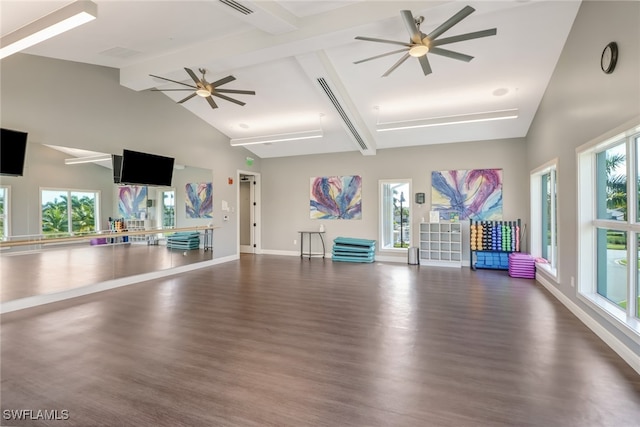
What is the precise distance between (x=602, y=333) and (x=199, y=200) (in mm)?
7275

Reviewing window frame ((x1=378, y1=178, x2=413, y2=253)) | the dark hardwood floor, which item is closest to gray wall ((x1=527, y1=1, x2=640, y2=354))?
the dark hardwood floor

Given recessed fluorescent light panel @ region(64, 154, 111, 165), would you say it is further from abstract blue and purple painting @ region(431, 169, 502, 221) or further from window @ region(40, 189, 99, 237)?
abstract blue and purple painting @ region(431, 169, 502, 221)

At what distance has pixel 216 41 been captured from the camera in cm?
445

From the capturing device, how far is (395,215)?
27.0 ft

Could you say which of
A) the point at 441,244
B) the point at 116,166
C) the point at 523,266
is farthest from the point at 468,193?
the point at 116,166

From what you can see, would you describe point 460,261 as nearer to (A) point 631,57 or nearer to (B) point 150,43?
(A) point 631,57

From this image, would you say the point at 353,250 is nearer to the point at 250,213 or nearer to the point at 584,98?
the point at 250,213

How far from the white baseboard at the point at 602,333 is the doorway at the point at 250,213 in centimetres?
751

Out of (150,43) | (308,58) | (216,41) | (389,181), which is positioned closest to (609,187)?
(308,58)

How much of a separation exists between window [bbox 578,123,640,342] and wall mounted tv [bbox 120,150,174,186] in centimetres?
681

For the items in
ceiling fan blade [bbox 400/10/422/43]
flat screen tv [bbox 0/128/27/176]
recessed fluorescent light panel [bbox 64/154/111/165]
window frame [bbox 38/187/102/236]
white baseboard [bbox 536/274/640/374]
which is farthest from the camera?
recessed fluorescent light panel [bbox 64/154/111/165]

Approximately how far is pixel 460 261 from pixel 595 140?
4.40 meters

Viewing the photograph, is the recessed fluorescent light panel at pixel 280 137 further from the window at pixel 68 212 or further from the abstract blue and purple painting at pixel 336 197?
the window at pixel 68 212

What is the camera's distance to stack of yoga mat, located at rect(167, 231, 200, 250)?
22.0 feet
